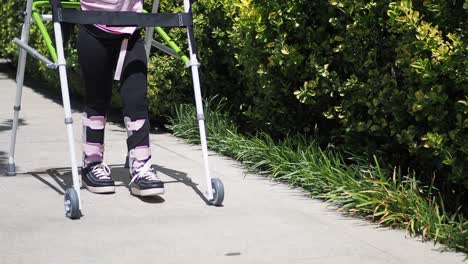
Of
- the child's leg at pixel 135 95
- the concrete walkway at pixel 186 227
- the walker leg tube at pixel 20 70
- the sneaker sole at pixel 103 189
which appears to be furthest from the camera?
the walker leg tube at pixel 20 70

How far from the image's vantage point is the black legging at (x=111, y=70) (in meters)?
5.89

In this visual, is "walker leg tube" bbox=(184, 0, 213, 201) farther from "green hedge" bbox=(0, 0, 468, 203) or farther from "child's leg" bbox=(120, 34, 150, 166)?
"green hedge" bbox=(0, 0, 468, 203)

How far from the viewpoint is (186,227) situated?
17.5ft

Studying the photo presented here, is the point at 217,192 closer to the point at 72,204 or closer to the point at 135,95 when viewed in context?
the point at 135,95

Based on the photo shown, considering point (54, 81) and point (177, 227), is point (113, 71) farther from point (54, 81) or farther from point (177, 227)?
point (54, 81)

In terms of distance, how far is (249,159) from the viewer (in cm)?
717

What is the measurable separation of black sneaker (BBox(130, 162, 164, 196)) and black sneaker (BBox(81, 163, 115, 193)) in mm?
231

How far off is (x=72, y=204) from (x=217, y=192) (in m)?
0.97

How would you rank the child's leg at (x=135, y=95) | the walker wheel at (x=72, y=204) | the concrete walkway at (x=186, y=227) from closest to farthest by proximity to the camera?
the concrete walkway at (x=186, y=227)
the walker wheel at (x=72, y=204)
the child's leg at (x=135, y=95)

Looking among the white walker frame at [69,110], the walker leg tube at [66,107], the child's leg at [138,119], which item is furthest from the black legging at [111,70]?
the walker leg tube at [66,107]

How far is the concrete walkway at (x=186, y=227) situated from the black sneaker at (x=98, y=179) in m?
0.06

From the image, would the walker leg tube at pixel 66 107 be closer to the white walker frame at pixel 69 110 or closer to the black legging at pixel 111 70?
the white walker frame at pixel 69 110

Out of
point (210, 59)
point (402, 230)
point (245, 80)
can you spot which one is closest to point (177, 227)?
point (402, 230)

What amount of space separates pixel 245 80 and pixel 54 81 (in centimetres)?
418
